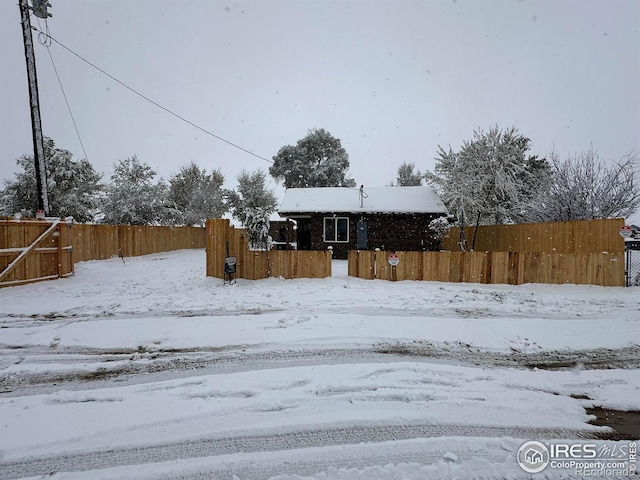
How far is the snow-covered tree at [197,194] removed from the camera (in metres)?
31.4

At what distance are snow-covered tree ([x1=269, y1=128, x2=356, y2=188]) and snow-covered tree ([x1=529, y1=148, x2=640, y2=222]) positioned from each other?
20.1 m

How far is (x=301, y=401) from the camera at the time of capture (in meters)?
2.98

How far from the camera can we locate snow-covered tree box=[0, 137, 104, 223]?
18047mm

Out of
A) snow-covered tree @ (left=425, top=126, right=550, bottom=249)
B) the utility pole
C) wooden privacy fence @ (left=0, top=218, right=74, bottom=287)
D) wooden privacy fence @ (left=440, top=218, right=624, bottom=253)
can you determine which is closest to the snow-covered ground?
wooden privacy fence @ (left=0, top=218, right=74, bottom=287)

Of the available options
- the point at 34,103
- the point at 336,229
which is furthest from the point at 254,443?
the point at 336,229

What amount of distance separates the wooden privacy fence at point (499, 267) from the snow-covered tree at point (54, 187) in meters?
19.4

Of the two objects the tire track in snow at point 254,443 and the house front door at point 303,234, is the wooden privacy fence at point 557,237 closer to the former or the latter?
the house front door at point 303,234

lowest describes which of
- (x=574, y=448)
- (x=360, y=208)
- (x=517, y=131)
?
(x=574, y=448)

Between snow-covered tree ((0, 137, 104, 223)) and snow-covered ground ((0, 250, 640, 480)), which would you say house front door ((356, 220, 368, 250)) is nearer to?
snow-covered ground ((0, 250, 640, 480))

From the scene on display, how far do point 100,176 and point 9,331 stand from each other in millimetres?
21524

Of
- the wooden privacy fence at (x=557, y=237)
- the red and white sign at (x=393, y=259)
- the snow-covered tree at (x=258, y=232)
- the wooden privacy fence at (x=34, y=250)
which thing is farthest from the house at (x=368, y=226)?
the wooden privacy fence at (x=34, y=250)

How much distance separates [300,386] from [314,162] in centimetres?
3252

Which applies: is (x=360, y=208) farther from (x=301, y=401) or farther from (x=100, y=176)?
(x=100, y=176)

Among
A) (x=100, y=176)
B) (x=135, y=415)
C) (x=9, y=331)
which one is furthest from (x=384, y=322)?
(x=100, y=176)
